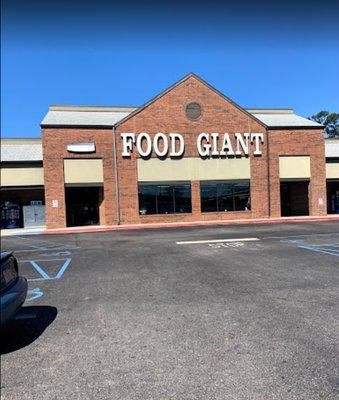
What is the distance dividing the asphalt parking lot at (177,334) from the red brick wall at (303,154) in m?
18.7

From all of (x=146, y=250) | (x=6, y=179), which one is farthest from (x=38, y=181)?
(x=146, y=250)

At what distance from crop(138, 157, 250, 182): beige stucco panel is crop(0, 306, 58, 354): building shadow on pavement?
810 inches

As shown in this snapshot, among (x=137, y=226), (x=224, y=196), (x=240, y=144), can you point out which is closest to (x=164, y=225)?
(x=137, y=226)

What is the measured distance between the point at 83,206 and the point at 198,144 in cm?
958

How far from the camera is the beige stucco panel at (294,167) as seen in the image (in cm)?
2839

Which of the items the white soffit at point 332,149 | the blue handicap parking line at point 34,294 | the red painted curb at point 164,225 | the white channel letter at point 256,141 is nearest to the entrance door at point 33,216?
the red painted curb at point 164,225

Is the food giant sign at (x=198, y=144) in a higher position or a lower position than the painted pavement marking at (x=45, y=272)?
higher

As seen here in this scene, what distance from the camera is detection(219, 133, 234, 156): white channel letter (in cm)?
2748

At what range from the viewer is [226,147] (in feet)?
90.2

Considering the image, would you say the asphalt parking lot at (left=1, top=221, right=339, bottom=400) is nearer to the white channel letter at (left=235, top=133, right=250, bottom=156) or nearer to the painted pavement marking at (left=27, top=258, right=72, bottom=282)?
the painted pavement marking at (left=27, top=258, right=72, bottom=282)

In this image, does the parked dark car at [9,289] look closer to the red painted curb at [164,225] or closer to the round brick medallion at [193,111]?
the red painted curb at [164,225]

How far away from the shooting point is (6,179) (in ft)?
87.3

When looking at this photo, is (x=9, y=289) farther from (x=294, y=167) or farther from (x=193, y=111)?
(x=294, y=167)

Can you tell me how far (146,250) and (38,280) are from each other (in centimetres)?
516
